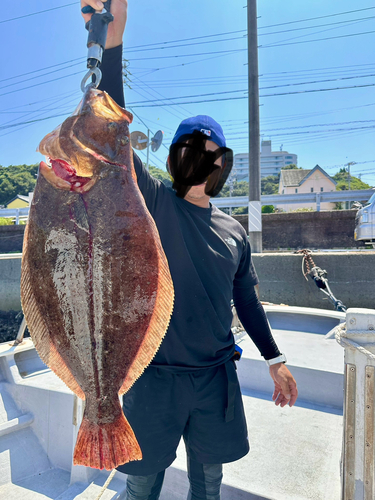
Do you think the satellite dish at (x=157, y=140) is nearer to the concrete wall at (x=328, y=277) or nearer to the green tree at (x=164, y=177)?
the green tree at (x=164, y=177)

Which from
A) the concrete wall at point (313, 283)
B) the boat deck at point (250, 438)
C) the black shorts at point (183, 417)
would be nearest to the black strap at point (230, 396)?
the black shorts at point (183, 417)

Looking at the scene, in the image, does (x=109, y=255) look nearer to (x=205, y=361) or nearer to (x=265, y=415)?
(x=205, y=361)

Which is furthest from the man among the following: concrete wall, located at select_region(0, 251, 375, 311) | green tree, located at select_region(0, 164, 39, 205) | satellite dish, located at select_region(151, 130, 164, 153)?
green tree, located at select_region(0, 164, 39, 205)

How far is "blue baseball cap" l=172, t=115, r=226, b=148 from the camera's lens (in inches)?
63.3

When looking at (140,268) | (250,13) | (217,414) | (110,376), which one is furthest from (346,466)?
(250,13)

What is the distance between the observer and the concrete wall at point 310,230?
11.1m

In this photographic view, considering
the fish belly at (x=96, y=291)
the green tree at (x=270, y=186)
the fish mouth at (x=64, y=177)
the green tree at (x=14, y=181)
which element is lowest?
the fish belly at (x=96, y=291)

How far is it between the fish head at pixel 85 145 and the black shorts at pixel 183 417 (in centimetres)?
86

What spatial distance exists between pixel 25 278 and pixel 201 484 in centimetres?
120

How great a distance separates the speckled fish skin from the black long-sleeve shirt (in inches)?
10.6

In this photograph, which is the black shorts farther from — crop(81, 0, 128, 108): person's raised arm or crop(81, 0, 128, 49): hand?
crop(81, 0, 128, 49): hand

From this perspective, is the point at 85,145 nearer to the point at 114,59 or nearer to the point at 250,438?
the point at 114,59

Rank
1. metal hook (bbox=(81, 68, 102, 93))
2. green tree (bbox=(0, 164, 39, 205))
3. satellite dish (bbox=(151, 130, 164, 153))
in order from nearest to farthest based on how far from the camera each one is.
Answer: metal hook (bbox=(81, 68, 102, 93)), satellite dish (bbox=(151, 130, 164, 153)), green tree (bbox=(0, 164, 39, 205))

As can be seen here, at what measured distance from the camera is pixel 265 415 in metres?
2.99
